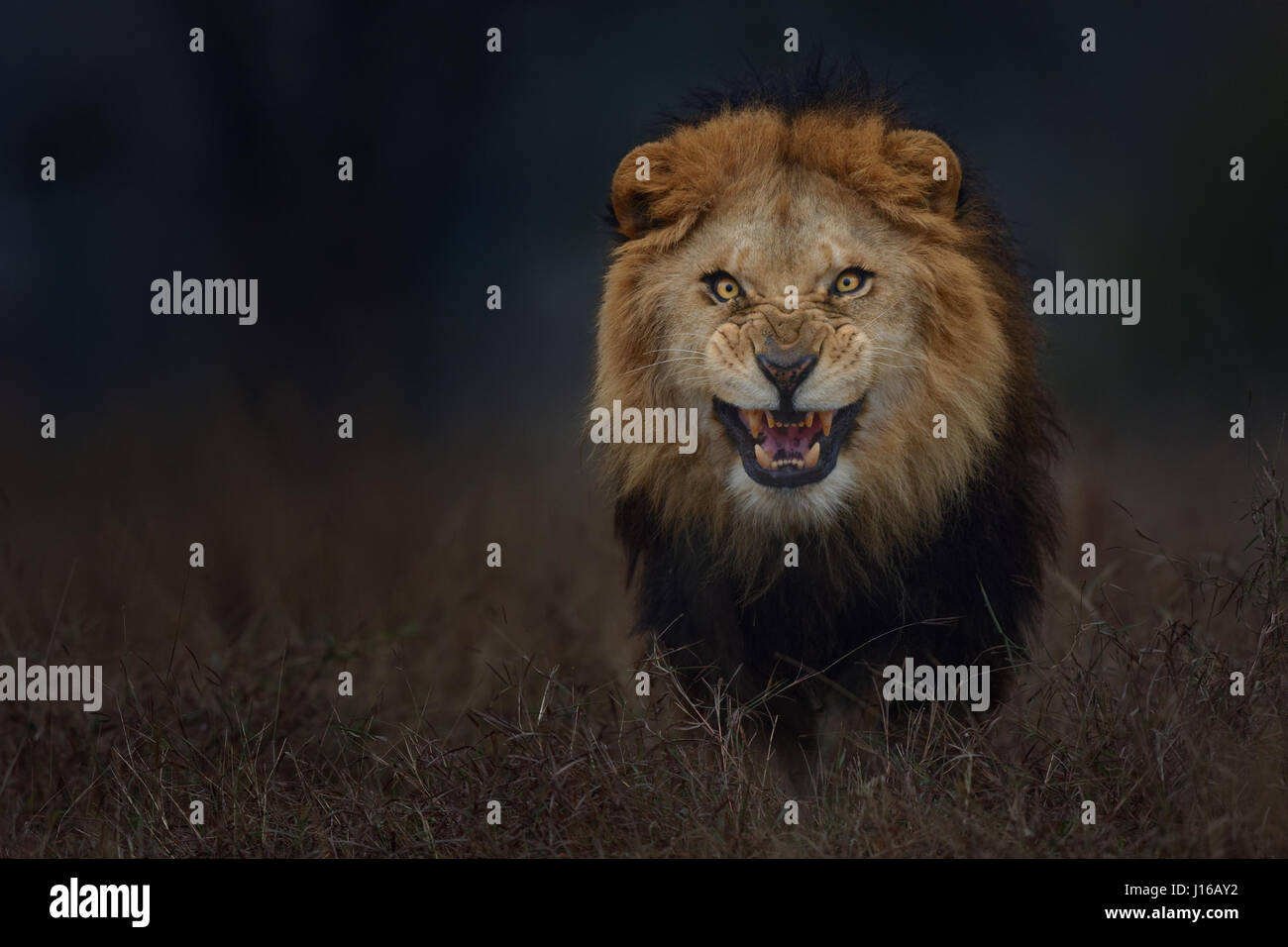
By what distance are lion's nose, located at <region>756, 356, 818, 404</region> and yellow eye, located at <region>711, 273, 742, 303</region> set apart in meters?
0.32

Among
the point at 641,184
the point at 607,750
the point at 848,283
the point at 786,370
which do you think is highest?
the point at 641,184

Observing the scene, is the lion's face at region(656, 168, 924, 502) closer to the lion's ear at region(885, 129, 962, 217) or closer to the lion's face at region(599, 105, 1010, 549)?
the lion's face at region(599, 105, 1010, 549)

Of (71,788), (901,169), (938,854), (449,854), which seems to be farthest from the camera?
(71,788)

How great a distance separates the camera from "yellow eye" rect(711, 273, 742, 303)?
14.2ft

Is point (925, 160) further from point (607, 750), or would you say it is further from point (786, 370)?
point (607, 750)

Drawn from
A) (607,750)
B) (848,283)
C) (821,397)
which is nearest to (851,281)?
(848,283)

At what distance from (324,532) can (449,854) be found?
393 centimetres

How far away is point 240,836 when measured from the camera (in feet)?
13.5

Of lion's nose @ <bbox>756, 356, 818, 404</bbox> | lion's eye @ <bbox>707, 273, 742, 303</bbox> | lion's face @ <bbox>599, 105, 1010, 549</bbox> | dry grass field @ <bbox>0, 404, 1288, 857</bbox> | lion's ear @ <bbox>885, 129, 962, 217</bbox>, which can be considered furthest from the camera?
lion's ear @ <bbox>885, 129, 962, 217</bbox>

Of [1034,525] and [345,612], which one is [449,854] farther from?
[345,612]

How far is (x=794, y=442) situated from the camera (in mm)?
4258

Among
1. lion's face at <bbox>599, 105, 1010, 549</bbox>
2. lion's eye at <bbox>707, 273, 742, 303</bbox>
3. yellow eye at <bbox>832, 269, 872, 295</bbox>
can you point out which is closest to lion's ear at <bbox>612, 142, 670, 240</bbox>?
lion's face at <bbox>599, 105, 1010, 549</bbox>

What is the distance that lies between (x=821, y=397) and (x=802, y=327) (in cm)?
21
